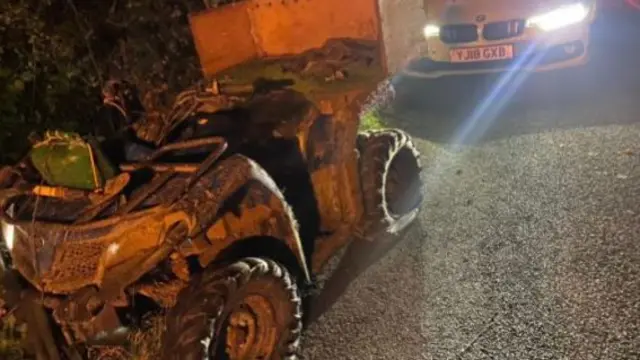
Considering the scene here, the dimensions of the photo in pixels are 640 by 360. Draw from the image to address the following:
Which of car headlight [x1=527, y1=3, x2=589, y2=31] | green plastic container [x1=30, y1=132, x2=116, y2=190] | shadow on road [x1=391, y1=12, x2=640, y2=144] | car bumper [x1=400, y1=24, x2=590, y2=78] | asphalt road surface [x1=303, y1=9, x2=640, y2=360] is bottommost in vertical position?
asphalt road surface [x1=303, y1=9, x2=640, y2=360]

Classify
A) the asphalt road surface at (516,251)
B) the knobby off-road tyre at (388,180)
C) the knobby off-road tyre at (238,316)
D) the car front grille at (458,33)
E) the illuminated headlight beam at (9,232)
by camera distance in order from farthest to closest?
the car front grille at (458,33)
the knobby off-road tyre at (388,180)
the asphalt road surface at (516,251)
the illuminated headlight beam at (9,232)
the knobby off-road tyre at (238,316)

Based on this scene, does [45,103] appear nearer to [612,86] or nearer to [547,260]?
[547,260]

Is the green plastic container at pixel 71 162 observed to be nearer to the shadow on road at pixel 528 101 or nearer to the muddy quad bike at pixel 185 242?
the muddy quad bike at pixel 185 242

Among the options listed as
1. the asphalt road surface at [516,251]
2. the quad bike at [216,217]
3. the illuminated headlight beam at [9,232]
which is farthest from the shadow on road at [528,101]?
the illuminated headlight beam at [9,232]

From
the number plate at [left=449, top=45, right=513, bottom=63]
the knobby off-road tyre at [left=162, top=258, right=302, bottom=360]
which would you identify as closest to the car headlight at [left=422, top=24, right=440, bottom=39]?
the number plate at [left=449, top=45, right=513, bottom=63]

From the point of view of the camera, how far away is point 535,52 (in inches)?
278

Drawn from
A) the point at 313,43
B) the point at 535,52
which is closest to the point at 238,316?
the point at 313,43

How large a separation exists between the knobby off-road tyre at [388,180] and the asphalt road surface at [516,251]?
189mm

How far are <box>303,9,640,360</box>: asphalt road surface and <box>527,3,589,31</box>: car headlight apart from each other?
827 millimetres

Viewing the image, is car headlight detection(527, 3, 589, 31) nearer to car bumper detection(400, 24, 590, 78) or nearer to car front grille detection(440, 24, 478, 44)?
car bumper detection(400, 24, 590, 78)

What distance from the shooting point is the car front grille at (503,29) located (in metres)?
6.89

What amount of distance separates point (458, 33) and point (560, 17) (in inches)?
41.8

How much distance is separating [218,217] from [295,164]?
3.09 feet

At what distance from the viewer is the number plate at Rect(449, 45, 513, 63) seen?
704cm
